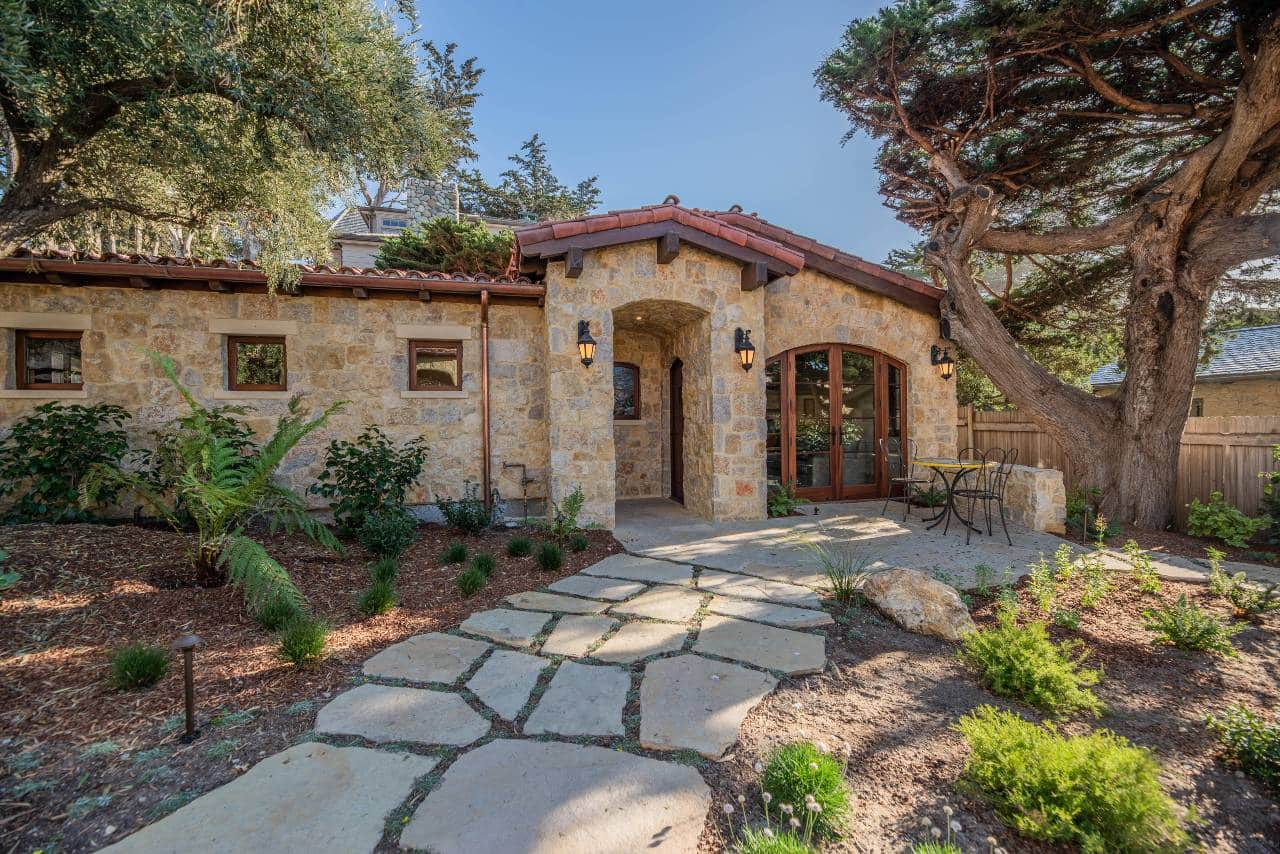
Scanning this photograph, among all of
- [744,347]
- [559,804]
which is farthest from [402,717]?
[744,347]

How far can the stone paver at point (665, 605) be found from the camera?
3.39 meters

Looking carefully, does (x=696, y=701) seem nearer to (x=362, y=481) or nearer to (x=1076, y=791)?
(x=1076, y=791)

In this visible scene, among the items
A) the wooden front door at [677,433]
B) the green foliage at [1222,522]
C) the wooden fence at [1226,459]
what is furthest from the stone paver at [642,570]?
the wooden fence at [1226,459]

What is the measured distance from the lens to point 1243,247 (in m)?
5.43

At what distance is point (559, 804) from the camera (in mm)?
1692

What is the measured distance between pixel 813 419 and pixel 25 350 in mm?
9796

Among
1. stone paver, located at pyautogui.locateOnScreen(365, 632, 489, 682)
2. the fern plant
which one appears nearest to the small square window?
the fern plant

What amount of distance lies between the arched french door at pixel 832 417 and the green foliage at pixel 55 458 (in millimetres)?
7587

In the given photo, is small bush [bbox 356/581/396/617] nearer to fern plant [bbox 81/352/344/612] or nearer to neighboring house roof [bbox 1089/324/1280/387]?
fern plant [bbox 81/352/344/612]

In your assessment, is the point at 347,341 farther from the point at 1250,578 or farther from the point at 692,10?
the point at 1250,578

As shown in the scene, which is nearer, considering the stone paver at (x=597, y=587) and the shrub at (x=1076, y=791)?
the shrub at (x=1076, y=791)

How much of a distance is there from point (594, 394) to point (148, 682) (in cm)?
439

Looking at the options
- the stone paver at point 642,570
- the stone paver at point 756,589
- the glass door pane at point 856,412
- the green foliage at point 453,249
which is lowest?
the stone paver at point 756,589

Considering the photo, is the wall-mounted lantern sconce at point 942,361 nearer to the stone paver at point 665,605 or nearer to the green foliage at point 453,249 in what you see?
the stone paver at point 665,605
